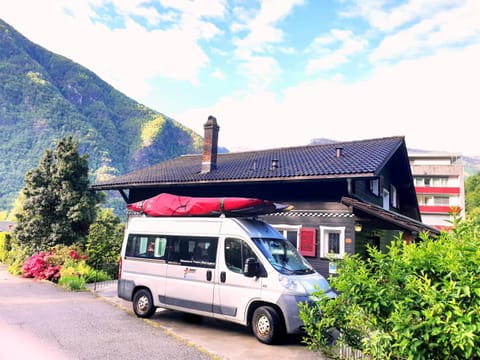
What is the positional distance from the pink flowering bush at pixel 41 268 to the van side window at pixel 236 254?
31.2 ft

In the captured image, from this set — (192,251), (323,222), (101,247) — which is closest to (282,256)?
(192,251)

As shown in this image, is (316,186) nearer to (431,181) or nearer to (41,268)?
(41,268)

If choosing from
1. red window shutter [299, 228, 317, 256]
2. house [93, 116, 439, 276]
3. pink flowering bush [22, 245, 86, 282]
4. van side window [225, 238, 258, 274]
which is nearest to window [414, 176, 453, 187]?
house [93, 116, 439, 276]

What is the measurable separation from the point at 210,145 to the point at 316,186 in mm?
6122

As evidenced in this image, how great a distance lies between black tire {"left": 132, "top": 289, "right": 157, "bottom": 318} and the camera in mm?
8758

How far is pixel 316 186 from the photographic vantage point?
13359mm

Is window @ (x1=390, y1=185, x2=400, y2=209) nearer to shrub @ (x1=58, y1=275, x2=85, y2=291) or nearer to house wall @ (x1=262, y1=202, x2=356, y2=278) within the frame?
house wall @ (x1=262, y1=202, x2=356, y2=278)

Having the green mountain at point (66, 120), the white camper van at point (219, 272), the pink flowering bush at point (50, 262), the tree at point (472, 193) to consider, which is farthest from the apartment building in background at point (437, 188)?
the green mountain at point (66, 120)

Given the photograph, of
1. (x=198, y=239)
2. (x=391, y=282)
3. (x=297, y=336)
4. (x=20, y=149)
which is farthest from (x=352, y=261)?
(x=20, y=149)

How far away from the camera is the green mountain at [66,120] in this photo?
92.9m

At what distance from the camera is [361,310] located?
403 centimetres

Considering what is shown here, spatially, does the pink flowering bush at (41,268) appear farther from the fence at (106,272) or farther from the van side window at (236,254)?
the van side window at (236,254)

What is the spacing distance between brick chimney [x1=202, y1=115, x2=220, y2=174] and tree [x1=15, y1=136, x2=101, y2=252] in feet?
19.6

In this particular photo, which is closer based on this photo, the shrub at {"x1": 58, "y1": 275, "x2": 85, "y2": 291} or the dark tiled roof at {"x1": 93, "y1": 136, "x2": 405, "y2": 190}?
the shrub at {"x1": 58, "y1": 275, "x2": 85, "y2": 291}
